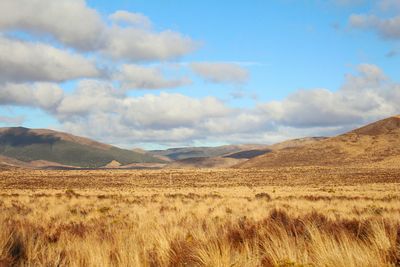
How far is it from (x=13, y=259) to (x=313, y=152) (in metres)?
142

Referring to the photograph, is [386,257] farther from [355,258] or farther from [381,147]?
[381,147]

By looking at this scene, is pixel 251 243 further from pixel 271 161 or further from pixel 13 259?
pixel 271 161

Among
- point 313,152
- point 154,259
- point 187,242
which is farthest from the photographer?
point 313,152

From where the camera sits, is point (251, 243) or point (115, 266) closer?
point (115, 266)

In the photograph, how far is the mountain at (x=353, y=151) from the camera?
11834cm

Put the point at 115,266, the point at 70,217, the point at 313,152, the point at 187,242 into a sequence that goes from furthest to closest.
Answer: the point at 313,152, the point at 70,217, the point at 187,242, the point at 115,266

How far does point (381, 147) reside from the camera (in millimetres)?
126812

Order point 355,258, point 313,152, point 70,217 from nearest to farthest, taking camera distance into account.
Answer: point 355,258
point 70,217
point 313,152

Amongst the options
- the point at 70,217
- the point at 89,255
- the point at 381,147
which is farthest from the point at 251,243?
the point at 381,147

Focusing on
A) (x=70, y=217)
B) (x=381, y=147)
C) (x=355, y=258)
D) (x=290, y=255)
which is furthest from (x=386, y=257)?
(x=381, y=147)

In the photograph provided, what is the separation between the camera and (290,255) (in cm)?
612

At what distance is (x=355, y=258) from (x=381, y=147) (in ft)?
434

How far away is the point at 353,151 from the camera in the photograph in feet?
428

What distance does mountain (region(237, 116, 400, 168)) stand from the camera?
4659 inches
